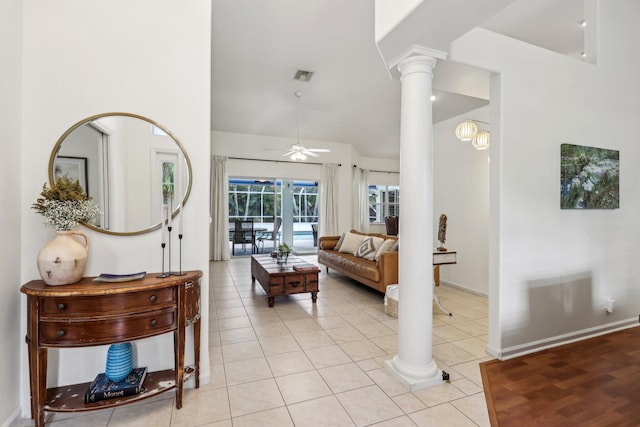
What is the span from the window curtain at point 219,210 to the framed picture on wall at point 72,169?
5.26 m

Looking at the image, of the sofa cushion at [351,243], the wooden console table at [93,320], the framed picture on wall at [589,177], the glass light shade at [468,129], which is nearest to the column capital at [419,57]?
the framed picture on wall at [589,177]

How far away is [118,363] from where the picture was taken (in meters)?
1.90

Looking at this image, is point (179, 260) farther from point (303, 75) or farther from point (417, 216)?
point (303, 75)

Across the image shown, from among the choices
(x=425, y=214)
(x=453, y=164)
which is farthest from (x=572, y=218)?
(x=453, y=164)

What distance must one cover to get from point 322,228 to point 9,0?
6.93 metres

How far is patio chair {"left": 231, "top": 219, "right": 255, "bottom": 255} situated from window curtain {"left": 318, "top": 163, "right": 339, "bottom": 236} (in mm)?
1881

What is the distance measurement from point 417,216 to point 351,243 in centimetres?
338

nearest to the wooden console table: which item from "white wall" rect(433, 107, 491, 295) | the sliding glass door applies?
"white wall" rect(433, 107, 491, 295)

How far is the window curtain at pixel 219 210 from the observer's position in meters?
7.13

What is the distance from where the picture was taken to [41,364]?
5.41ft

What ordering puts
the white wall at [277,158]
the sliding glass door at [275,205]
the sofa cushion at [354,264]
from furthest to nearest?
the sliding glass door at [275,205], the white wall at [277,158], the sofa cushion at [354,264]

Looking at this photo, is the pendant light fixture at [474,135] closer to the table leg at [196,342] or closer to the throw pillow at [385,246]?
the throw pillow at [385,246]

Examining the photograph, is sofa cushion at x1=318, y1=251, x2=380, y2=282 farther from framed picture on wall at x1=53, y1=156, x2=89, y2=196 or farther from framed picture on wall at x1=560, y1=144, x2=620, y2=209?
framed picture on wall at x1=53, y1=156, x2=89, y2=196

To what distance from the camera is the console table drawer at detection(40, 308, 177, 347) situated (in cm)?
161
